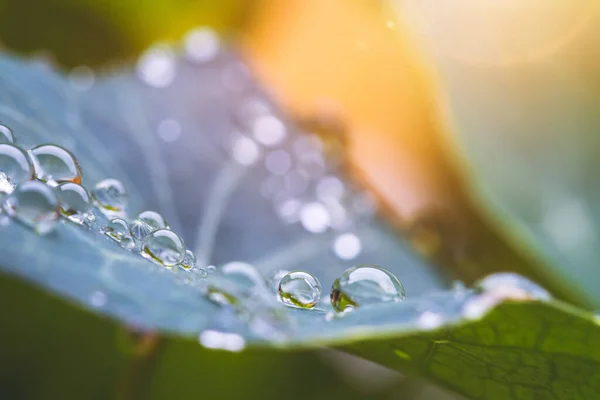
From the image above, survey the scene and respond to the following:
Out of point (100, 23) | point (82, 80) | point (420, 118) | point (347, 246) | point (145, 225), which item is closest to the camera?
point (145, 225)

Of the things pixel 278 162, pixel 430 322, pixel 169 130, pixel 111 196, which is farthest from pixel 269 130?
pixel 430 322

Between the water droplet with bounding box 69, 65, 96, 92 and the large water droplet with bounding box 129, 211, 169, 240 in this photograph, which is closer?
the large water droplet with bounding box 129, 211, 169, 240

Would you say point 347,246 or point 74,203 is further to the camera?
point 347,246

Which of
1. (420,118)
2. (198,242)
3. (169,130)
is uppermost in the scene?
(420,118)

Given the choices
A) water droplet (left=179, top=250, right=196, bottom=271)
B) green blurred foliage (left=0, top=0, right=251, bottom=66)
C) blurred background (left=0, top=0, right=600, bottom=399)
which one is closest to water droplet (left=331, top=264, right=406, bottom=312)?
water droplet (left=179, top=250, right=196, bottom=271)

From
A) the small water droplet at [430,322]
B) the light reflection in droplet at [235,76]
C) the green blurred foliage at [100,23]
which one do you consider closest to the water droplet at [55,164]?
the small water droplet at [430,322]

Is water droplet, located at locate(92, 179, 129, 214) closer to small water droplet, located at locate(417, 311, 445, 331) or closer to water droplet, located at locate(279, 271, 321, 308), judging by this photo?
water droplet, located at locate(279, 271, 321, 308)

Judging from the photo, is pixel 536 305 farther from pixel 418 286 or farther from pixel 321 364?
pixel 321 364

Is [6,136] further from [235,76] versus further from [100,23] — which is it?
[100,23]

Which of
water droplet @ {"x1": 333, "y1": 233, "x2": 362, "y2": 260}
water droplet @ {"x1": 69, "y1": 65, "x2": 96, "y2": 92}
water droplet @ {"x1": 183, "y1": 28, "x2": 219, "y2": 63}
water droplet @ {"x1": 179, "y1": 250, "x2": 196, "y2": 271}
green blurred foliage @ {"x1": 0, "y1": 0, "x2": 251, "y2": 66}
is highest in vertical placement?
green blurred foliage @ {"x1": 0, "y1": 0, "x2": 251, "y2": 66}
